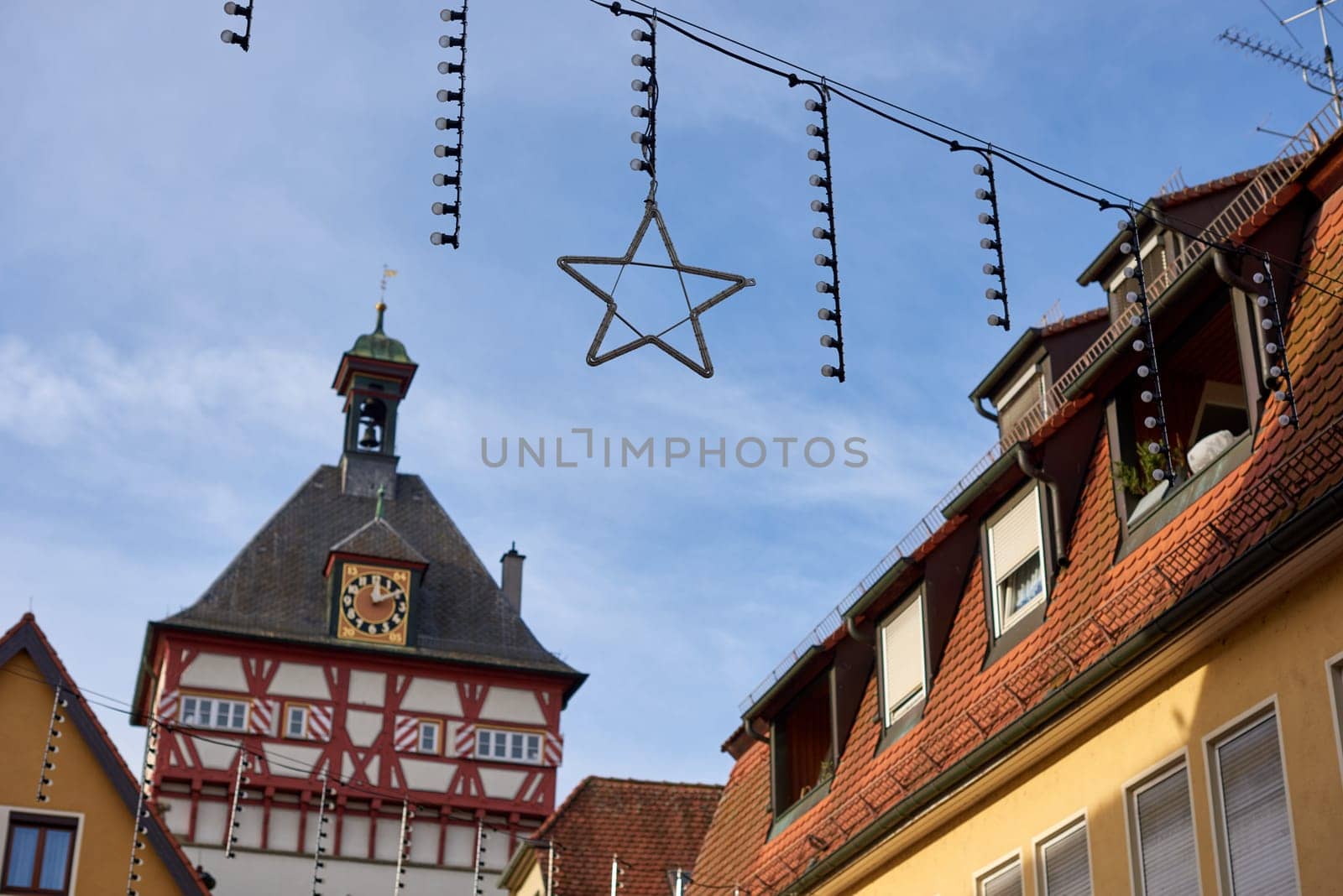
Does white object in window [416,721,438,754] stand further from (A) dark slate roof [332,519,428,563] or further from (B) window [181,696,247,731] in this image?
(A) dark slate roof [332,519,428,563]

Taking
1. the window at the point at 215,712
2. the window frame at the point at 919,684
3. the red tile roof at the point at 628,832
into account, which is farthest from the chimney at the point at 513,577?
the window frame at the point at 919,684

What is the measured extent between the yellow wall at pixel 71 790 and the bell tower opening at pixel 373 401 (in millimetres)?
31972

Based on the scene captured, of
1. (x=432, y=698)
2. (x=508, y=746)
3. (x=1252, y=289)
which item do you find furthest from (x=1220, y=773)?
(x=432, y=698)

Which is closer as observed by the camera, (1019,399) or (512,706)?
(1019,399)

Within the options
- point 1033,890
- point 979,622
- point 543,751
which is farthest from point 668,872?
point 543,751

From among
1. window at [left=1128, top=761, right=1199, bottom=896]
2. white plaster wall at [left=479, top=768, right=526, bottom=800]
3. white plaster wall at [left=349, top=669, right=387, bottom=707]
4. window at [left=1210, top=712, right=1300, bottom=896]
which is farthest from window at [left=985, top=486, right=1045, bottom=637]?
white plaster wall at [left=349, top=669, right=387, bottom=707]

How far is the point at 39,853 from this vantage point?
21.8 meters

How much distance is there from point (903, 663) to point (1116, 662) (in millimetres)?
4341

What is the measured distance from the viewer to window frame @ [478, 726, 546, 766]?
47.0 meters

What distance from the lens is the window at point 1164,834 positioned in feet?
36.0

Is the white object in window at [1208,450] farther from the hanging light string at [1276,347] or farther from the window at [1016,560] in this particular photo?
the window at [1016,560]

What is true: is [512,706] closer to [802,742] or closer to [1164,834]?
[802,742]

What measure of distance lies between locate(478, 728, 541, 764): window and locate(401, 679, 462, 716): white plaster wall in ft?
2.95

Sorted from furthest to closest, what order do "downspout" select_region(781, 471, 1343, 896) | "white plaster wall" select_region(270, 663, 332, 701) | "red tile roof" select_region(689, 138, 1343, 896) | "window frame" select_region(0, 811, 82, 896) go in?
"white plaster wall" select_region(270, 663, 332, 701) < "window frame" select_region(0, 811, 82, 896) < "red tile roof" select_region(689, 138, 1343, 896) < "downspout" select_region(781, 471, 1343, 896)
